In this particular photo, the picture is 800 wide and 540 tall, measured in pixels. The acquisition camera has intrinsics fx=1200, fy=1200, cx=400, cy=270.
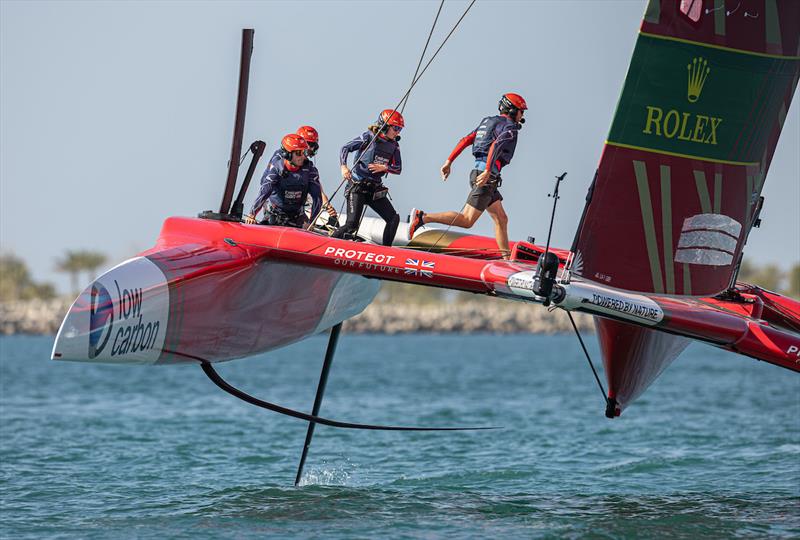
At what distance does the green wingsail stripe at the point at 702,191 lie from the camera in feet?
30.4

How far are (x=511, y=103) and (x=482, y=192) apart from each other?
0.81 m

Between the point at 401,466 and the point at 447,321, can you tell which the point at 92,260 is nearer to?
the point at 447,321

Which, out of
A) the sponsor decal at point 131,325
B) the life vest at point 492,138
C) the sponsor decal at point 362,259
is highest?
the life vest at point 492,138

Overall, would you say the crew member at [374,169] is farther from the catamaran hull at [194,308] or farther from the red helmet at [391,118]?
the catamaran hull at [194,308]

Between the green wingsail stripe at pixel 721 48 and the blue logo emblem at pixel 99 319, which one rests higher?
the green wingsail stripe at pixel 721 48

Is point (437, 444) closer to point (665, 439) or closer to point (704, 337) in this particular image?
point (665, 439)

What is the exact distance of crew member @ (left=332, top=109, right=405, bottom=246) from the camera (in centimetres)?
1068

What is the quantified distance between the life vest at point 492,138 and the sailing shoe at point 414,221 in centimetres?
102

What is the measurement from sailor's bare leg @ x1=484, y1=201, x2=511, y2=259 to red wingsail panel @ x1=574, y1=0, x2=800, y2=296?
1.60 m

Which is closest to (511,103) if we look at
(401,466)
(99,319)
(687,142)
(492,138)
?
(492,138)

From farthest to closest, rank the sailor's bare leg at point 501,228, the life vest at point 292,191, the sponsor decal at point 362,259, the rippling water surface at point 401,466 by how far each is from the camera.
A: the life vest at point 292,191 → the sailor's bare leg at point 501,228 → the rippling water surface at point 401,466 → the sponsor decal at point 362,259

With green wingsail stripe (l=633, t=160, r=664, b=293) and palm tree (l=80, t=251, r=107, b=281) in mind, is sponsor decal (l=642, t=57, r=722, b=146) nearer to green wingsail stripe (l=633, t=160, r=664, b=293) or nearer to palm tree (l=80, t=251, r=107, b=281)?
green wingsail stripe (l=633, t=160, r=664, b=293)

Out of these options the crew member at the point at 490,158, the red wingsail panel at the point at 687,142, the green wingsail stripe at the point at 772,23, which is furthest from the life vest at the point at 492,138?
the green wingsail stripe at the point at 772,23

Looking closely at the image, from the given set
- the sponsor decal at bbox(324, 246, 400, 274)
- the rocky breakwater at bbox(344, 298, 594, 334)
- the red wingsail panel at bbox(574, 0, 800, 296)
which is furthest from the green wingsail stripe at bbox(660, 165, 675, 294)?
the rocky breakwater at bbox(344, 298, 594, 334)
